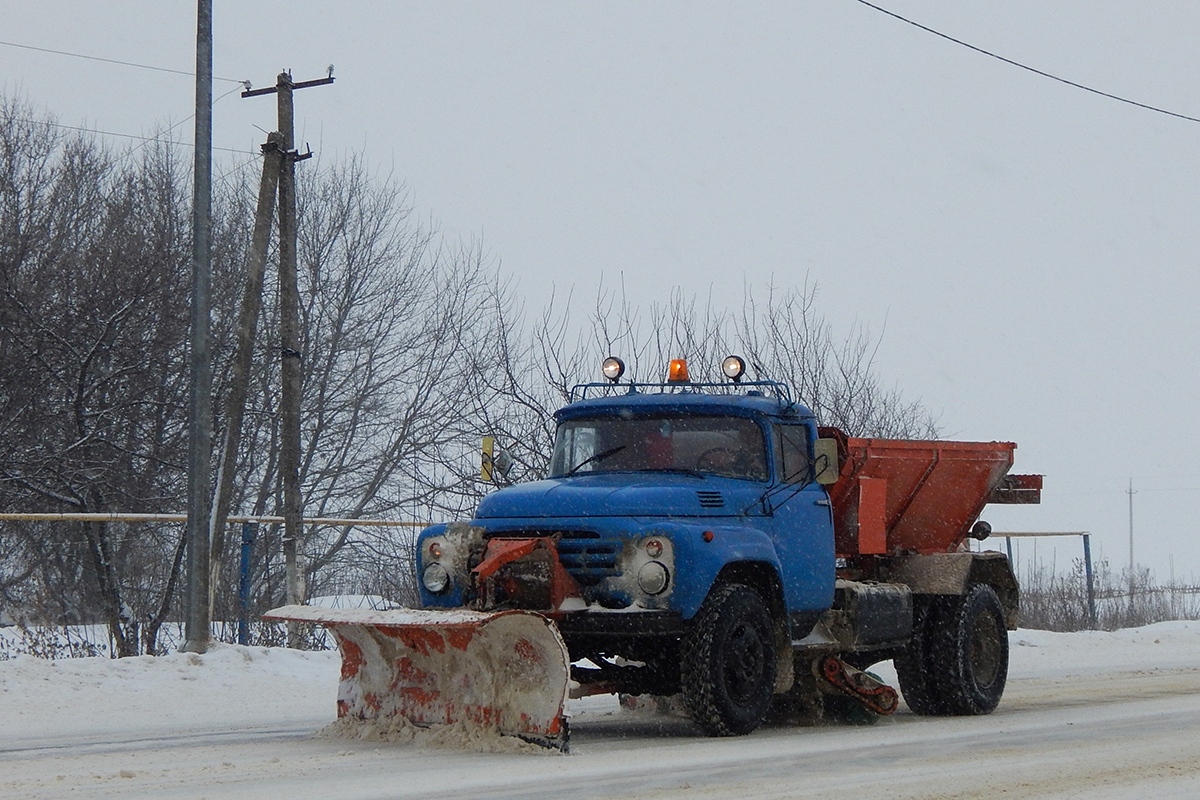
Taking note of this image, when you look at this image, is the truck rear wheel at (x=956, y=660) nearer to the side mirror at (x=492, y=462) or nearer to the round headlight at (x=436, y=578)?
the side mirror at (x=492, y=462)

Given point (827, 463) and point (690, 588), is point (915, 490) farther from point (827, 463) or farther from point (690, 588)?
point (690, 588)

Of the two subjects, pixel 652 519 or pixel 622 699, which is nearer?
pixel 652 519

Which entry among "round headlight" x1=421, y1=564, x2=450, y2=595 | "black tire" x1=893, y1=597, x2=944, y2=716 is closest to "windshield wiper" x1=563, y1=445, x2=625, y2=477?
"round headlight" x1=421, y1=564, x2=450, y2=595

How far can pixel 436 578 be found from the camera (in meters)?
9.35

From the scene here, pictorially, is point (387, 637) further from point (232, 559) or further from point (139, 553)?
point (139, 553)

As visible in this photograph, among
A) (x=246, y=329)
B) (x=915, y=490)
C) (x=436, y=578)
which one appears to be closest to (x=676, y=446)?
(x=436, y=578)

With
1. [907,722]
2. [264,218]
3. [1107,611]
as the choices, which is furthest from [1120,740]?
[1107,611]

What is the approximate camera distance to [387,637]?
8930 millimetres

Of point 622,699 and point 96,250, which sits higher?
point 96,250

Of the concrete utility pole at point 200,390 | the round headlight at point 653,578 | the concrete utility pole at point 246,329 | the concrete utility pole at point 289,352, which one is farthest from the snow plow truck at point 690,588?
the concrete utility pole at point 289,352

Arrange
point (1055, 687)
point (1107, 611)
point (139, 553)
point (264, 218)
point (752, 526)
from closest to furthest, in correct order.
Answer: point (752, 526) → point (1055, 687) → point (264, 218) → point (139, 553) → point (1107, 611)

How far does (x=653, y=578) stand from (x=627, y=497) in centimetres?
61

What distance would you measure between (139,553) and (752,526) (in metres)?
8.97

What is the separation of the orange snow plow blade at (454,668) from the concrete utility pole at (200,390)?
4.64m
